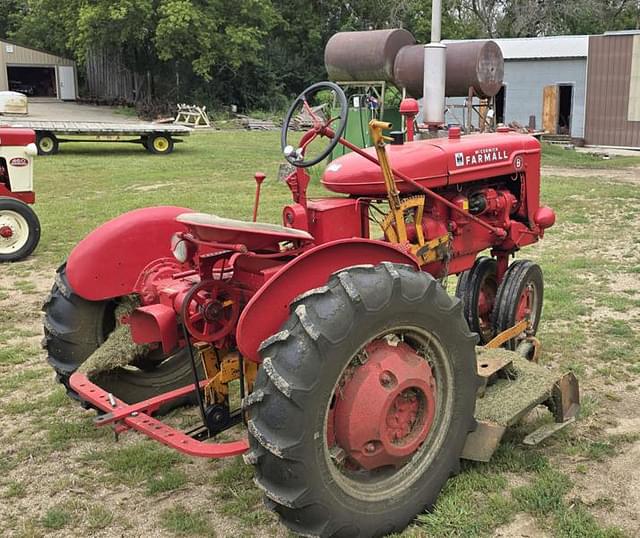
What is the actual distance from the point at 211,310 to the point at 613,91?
20347 mm

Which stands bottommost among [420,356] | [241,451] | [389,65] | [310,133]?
[241,451]

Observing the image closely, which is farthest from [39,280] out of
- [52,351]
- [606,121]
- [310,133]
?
[606,121]

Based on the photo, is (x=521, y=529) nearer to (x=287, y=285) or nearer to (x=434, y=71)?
(x=287, y=285)

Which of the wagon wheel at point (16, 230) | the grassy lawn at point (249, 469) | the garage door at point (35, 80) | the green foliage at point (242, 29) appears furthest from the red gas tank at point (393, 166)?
the garage door at point (35, 80)

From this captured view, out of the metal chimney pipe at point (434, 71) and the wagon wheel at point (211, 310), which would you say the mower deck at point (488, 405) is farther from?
the metal chimney pipe at point (434, 71)

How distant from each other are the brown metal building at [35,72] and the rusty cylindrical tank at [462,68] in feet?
87.9

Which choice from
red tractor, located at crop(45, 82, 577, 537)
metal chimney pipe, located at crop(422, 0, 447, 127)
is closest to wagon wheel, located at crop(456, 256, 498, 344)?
red tractor, located at crop(45, 82, 577, 537)

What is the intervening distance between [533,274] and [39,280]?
470cm

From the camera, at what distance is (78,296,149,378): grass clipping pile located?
11.2 feet

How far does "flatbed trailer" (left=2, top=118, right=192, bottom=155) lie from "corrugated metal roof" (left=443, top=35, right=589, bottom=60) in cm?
1008

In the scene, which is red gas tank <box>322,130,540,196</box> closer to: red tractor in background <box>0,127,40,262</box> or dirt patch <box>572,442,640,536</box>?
dirt patch <box>572,442,640,536</box>

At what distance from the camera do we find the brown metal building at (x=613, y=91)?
65.9 feet

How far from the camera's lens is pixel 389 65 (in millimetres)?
14977

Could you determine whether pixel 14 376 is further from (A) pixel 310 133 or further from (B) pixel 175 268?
(A) pixel 310 133
